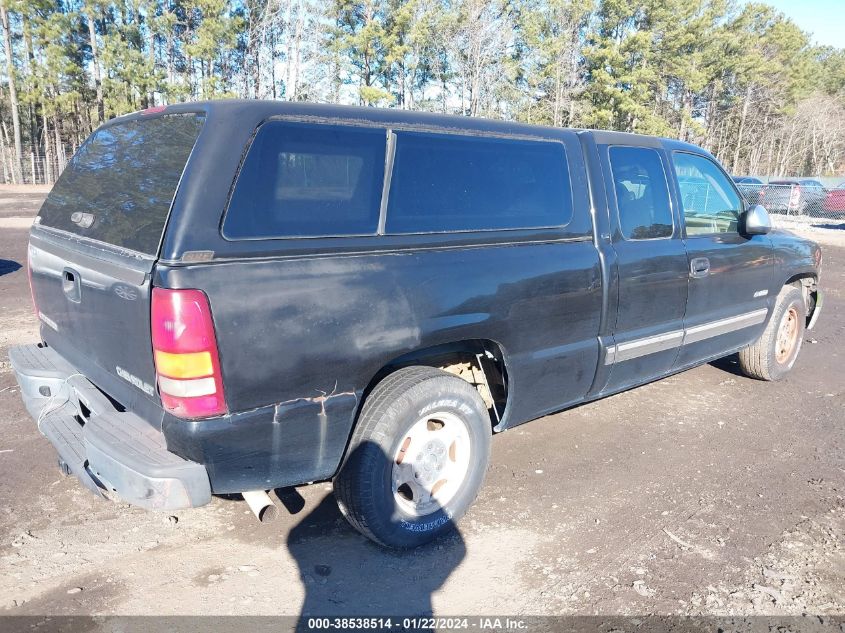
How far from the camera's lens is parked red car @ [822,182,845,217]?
23.8m

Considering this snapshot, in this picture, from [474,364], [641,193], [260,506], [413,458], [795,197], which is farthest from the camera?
[795,197]

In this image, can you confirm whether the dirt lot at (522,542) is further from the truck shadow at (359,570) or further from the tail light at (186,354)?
the tail light at (186,354)

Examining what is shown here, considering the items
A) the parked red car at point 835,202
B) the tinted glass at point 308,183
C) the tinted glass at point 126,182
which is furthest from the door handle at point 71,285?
the parked red car at point 835,202

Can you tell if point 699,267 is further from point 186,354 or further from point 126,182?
point 126,182

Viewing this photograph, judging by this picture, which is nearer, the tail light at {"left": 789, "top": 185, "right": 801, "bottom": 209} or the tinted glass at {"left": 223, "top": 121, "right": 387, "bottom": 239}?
the tinted glass at {"left": 223, "top": 121, "right": 387, "bottom": 239}

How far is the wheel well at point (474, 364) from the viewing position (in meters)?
2.99

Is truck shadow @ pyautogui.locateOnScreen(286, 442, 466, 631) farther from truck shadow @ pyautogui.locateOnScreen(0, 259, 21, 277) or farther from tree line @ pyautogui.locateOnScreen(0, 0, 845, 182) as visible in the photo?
tree line @ pyautogui.locateOnScreen(0, 0, 845, 182)

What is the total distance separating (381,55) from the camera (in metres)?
34.8

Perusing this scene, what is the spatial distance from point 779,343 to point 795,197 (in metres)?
20.8

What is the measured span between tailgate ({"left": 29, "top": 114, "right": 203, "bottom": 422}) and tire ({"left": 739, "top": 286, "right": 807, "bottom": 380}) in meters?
4.79

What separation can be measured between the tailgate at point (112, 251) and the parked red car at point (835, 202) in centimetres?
2687

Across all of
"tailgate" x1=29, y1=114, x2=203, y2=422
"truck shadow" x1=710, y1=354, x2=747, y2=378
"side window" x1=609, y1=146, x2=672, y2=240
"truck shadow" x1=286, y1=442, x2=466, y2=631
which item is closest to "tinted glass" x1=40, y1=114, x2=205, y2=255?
"tailgate" x1=29, y1=114, x2=203, y2=422

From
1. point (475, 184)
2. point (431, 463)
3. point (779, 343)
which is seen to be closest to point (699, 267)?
point (475, 184)

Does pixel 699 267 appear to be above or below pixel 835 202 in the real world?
above
